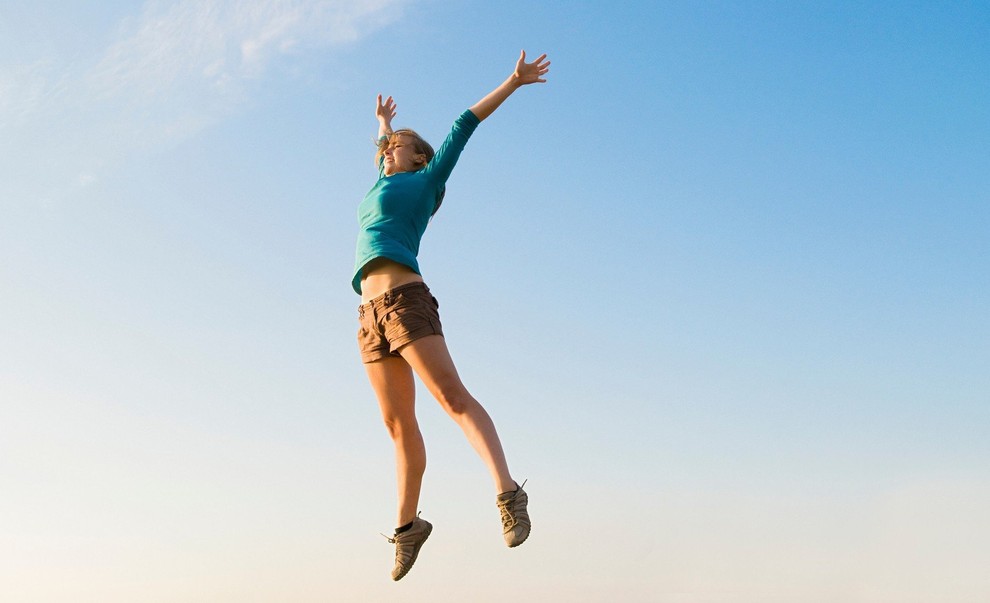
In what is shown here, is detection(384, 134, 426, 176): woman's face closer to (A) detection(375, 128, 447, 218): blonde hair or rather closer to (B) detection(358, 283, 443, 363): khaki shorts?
(A) detection(375, 128, 447, 218): blonde hair

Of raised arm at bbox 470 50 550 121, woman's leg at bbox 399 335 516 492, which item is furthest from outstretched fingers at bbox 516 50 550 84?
woman's leg at bbox 399 335 516 492

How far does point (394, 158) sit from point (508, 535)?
2.61m

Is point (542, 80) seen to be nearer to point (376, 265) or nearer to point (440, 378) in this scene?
point (376, 265)

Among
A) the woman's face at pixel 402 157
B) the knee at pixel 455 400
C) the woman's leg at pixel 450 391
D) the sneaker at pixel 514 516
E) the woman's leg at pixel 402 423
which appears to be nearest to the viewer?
the sneaker at pixel 514 516

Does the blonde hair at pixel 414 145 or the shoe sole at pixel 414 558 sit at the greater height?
the blonde hair at pixel 414 145

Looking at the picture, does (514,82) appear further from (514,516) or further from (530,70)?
(514,516)

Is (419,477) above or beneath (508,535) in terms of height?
above

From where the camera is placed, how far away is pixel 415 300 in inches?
231

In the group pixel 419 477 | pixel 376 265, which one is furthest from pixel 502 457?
pixel 376 265

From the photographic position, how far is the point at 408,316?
5.81 m

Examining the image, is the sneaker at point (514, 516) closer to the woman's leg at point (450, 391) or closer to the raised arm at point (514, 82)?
the woman's leg at point (450, 391)

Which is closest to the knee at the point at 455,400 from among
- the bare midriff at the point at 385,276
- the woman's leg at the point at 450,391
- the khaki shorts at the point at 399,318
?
the woman's leg at the point at 450,391

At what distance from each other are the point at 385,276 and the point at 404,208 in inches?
18.4

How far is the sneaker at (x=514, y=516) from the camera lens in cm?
539
